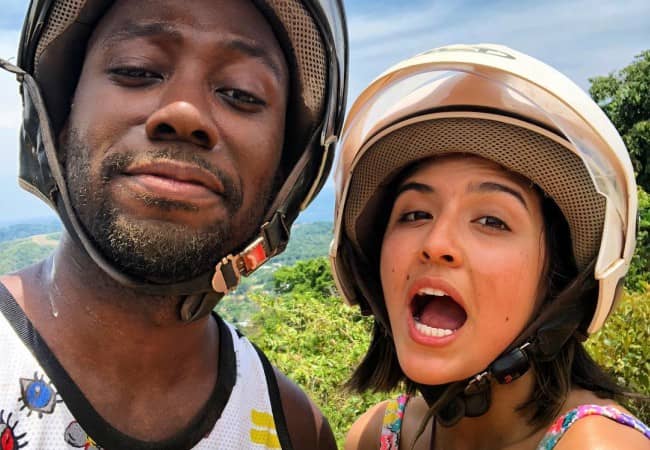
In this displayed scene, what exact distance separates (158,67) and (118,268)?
72cm

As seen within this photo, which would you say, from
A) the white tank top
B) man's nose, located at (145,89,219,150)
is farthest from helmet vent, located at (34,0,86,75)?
the white tank top

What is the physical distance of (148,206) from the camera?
2.04 meters

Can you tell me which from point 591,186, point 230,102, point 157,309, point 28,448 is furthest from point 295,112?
point 28,448

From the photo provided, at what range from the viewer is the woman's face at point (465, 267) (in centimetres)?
227

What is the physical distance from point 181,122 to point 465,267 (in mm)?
1142

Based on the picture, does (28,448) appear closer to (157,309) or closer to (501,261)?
(157,309)

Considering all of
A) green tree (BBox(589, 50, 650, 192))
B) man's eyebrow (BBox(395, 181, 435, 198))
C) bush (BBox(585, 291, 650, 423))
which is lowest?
green tree (BBox(589, 50, 650, 192))

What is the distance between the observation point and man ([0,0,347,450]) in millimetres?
2053

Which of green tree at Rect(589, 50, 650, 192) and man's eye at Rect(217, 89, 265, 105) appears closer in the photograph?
man's eye at Rect(217, 89, 265, 105)

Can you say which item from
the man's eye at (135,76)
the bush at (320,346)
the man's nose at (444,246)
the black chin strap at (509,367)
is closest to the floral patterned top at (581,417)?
the black chin strap at (509,367)

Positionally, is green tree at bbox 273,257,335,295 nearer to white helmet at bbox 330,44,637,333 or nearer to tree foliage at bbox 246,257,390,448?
tree foliage at bbox 246,257,390,448

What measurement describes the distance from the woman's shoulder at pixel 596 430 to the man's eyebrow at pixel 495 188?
78 centimetres

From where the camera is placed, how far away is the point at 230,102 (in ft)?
7.49

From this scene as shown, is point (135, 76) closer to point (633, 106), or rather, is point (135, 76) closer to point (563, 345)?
point (563, 345)
